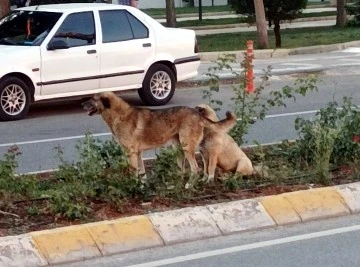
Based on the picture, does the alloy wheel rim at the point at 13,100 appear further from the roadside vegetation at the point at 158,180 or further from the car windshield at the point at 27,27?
the roadside vegetation at the point at 158,180

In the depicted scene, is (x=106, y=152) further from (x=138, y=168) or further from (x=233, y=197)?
(x=233, y=197)

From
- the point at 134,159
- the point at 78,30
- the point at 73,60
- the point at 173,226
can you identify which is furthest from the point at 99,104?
the point at 78,30

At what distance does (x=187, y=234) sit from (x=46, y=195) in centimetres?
119

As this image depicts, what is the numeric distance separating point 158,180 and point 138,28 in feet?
27.0

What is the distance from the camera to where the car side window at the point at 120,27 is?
15740 millimetres

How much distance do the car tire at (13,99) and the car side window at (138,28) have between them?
87.2 inches

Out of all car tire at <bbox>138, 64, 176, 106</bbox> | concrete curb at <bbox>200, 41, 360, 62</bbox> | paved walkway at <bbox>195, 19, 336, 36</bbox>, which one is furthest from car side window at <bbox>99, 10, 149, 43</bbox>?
paved walkway at <bbox>195, 19, 336, 36</bbox>

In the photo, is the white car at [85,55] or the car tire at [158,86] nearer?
the white car at [85,55]

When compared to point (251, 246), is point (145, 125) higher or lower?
higher

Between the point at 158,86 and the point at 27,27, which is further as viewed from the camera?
the point at 158,86

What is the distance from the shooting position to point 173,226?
7.41 metres

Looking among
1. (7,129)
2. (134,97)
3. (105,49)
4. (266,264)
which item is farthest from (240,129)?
(134,97)

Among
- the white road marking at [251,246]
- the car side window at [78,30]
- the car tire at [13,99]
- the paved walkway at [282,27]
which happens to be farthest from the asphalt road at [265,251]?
the paved walkway at [282,27]

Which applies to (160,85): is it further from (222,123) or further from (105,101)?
(222,123)
